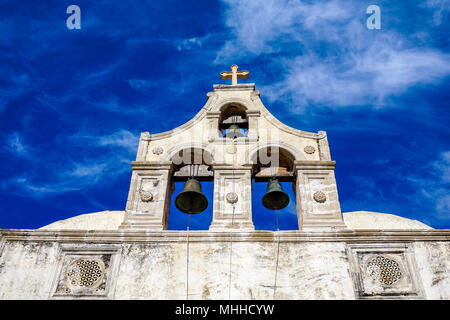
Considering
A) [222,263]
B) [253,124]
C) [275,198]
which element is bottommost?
[222,263]

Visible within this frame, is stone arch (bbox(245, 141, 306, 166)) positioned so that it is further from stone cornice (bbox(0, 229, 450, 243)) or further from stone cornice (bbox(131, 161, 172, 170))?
stone cornice (bbox(0, 229, 450, 243))

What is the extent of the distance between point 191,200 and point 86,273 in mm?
2132

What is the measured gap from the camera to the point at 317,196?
27.0 feet

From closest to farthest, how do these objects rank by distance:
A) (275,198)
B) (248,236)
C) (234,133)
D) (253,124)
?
(248,236)
(275,198)
(253,124)
(234,133)

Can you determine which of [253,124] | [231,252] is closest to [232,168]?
[253,124]

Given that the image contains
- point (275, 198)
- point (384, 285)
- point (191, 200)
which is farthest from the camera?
point (275, 198)

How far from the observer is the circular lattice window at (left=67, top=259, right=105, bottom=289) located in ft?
23.9

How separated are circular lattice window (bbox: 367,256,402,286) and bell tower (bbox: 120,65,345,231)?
88cm

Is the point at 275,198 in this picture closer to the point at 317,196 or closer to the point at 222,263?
the point at 317,196

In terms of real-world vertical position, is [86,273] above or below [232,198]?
below

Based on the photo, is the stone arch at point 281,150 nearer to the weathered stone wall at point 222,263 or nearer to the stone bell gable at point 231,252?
the stone bell gable at point 231,252

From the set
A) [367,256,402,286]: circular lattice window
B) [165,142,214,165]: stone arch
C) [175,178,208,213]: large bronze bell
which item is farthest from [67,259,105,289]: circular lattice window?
[367,256,402,286]: circular lattice window
